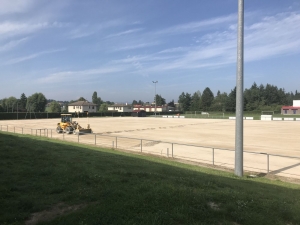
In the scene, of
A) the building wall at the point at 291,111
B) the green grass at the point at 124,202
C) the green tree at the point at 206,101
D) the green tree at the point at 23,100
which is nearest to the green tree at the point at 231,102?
the green tree at the point at 206,101

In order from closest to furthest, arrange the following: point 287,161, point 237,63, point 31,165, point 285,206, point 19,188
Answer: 1. point 285,206
2. point 19,188
3. point 31,165
4. point 237,63
5. point 287,161

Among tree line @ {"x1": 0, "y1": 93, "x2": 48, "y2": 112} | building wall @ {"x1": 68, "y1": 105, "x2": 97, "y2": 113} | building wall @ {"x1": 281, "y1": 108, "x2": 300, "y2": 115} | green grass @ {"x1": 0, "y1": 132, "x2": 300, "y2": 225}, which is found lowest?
green grass @ {"x1": 0, "y1": 132, "x2": 300, "y2": 225}

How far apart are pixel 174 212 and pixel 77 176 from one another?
3.61 meters

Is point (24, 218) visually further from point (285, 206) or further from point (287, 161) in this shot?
point (287, 161)

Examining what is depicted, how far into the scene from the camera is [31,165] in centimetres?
878

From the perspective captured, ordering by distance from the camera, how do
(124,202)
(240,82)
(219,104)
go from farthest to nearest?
(219,104), (240,82), (124,202)

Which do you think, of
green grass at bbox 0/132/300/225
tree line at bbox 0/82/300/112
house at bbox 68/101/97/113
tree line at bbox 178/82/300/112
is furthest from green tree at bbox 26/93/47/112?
green grass at bbox 0/132/300/225

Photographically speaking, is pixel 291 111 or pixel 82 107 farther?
pixel 82 107

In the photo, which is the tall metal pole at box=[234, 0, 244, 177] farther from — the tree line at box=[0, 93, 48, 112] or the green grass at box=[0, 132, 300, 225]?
the tree line at box=[0, 93, 48, 112]

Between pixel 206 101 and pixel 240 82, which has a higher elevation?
pixel 206 101

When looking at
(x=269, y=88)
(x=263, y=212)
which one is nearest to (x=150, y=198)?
(x=263, y=212)

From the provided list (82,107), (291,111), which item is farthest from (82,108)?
(291,111)

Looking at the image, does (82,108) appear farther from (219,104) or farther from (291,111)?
(291,111)

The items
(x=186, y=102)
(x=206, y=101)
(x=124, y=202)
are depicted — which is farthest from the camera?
(x=186, y=102)
